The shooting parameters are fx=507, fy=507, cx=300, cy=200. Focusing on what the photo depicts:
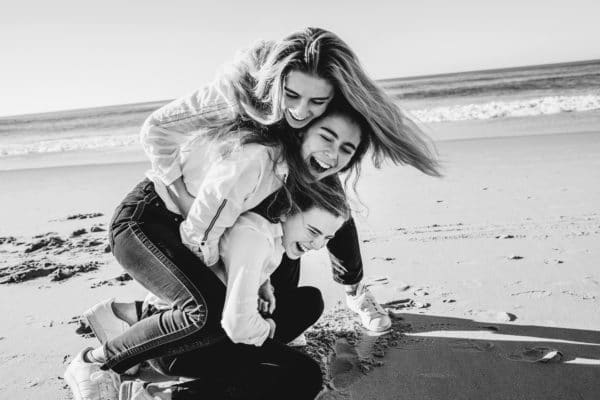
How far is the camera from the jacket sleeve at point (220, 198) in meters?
1.77

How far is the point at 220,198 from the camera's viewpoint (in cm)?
176

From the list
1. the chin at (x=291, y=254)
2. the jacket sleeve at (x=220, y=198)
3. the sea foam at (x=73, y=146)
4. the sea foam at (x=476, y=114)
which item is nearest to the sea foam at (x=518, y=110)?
the sea foam at (x=476, y=114)

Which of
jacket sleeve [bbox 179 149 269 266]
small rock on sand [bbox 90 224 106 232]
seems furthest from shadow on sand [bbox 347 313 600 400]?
small rock on sand [bbox 90 224 106 232]

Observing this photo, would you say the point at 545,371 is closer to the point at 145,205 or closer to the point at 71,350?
the point at 145,205

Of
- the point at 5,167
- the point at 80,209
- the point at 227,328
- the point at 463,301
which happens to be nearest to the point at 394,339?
the point at 463,301

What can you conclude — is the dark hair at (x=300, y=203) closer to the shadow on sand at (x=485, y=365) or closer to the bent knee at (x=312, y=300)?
the bent knee at (x=312, y=300)

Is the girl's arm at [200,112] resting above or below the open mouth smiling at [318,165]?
above

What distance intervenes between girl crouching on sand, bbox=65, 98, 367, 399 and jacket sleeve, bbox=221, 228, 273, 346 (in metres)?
0.12

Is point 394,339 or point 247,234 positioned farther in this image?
point 394,339

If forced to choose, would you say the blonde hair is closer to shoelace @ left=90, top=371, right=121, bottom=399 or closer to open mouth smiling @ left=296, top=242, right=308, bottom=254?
open mouth smiling @ left=296, top=242, right=308, bottom=254

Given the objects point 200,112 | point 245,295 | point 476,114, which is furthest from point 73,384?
point 476,114

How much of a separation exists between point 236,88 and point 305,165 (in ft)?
1.37

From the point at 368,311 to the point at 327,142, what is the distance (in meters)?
0.83

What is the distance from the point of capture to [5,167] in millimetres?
9109
